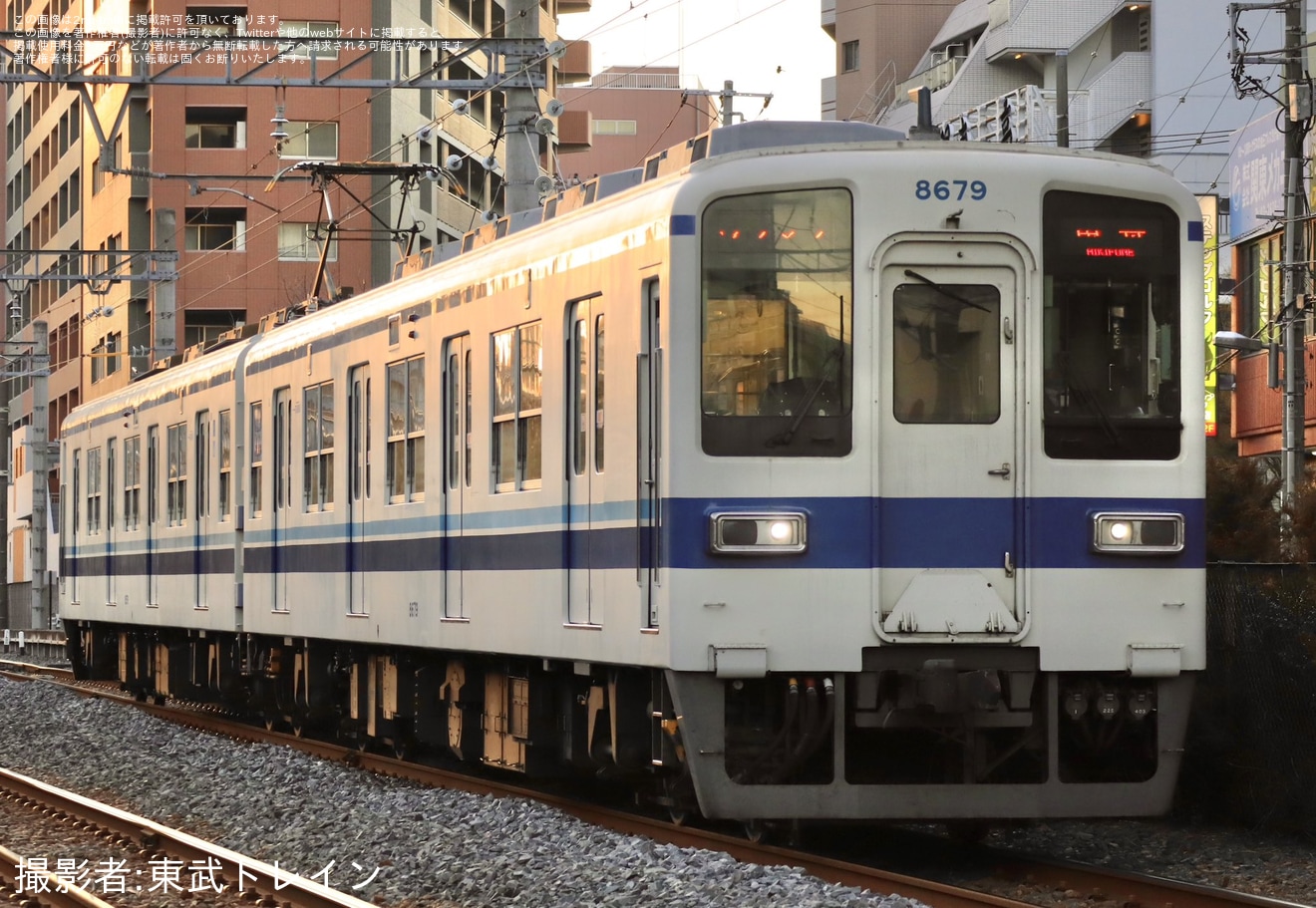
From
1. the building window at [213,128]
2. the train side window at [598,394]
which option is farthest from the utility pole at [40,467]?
the train side window at [598,394]

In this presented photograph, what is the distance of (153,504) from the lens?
20.4 m

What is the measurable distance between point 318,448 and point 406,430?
216cm

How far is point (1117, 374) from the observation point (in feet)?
30.5

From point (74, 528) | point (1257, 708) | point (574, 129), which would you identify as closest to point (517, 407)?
point (1257, 708)

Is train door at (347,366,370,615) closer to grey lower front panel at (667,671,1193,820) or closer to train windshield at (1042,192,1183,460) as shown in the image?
grey lower front panel at (667,671,1193,820)

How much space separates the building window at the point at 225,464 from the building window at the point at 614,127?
7034cm

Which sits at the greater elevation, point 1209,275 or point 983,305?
point 1209,275

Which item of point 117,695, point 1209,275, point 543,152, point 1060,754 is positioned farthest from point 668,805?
point 543,152

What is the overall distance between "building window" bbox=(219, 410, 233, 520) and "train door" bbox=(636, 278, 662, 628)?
8.64 m

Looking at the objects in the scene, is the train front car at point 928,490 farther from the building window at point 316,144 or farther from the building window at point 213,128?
the building window at point 213,128

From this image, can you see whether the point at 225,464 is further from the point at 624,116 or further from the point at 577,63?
the point at 624,116

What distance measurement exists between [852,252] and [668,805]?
2755 millimetres

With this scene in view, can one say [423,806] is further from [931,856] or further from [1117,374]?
[1117,374]

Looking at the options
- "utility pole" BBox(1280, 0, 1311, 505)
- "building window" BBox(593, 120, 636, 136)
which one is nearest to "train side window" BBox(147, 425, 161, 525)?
"utility pole" BBox(1280, 0, 1311, 505)
